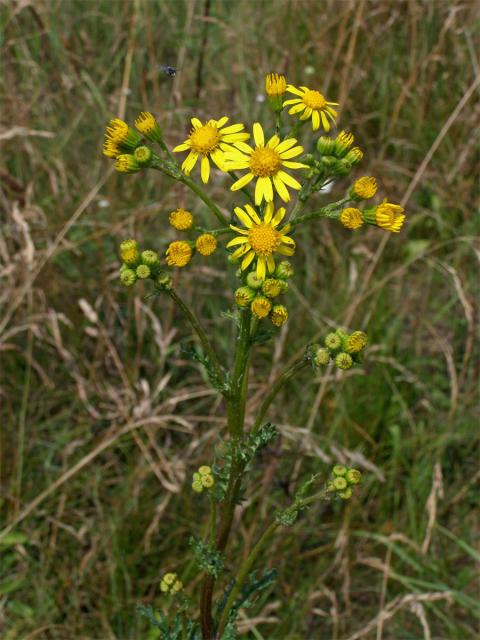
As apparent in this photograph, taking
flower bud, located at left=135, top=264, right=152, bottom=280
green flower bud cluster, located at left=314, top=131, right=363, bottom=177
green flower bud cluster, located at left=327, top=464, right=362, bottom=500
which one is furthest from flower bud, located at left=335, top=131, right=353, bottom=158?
green flower bud cluster, located at left=327, top=464, right=362, bottom=500

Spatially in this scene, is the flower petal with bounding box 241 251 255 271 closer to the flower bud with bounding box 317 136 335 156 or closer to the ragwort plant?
the ragwort plant

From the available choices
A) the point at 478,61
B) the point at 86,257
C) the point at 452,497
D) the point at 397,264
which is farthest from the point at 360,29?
the point at 452,497

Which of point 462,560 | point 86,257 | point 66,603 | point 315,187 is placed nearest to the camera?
point 315,187

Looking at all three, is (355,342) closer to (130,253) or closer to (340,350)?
(340,350)

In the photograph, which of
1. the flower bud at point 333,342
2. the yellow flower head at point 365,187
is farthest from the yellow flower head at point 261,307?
the yellow flower head at point 365,187

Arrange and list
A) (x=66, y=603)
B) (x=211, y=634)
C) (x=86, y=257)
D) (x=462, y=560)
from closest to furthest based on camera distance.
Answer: (x=211, y=634) → (x=66, y=603) → (x=462, y=560) → (x=86, y=257)

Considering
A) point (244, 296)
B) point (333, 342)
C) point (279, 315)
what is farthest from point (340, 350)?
point (244, 296)

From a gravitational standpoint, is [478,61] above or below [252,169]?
below

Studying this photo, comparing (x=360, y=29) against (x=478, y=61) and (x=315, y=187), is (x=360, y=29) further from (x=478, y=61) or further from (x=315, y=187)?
(x=315, y=187)
